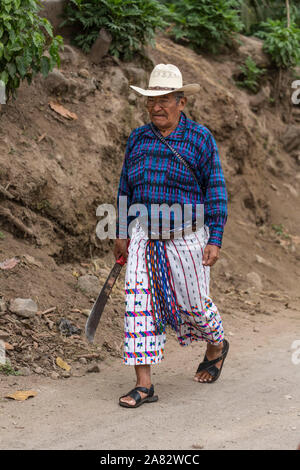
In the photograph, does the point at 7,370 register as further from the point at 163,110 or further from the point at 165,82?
the point at 165,82

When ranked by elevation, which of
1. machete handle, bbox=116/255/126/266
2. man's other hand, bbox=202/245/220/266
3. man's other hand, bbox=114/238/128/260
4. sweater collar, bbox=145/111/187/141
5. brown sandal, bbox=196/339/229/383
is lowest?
brown sandal, bbox=196/339/229/383

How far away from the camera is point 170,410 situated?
4035 millimetres

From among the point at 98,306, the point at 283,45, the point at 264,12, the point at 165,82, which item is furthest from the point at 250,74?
the point at 98,306

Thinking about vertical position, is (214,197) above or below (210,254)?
above

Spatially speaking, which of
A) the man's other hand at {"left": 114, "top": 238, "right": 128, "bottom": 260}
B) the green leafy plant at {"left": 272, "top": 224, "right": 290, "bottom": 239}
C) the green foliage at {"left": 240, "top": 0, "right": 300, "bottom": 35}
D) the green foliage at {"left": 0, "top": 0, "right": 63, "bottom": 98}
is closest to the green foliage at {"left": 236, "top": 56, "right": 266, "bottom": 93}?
the green foliage at {"left": 240, "top": 0, "right": 300, "bottom": 35}

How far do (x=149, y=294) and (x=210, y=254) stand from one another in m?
0.47

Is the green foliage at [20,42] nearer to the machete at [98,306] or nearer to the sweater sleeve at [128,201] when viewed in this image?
the sweater sleeve at [128,201]

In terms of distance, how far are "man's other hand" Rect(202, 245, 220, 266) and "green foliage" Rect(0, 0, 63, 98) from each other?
254 centimetres


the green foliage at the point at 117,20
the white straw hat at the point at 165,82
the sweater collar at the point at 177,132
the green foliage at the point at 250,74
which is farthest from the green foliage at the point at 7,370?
the green foliage at the point at 250,74

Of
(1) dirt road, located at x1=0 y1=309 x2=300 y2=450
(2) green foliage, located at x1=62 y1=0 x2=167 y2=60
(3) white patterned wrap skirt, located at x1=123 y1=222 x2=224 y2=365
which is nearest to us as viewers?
(1) dirt road, located at x1=0 y1=309 x2=300 y2=450

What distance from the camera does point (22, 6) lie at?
220 inches

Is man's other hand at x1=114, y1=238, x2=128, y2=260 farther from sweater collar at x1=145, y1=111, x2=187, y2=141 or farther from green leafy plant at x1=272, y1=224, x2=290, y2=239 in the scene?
green leafy plant at x1=272, y1=224, x2=290, y2=239

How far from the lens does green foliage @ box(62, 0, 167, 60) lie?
296 inches
